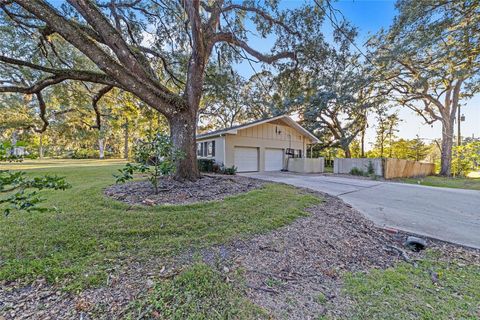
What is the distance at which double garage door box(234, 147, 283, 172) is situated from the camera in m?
12.9

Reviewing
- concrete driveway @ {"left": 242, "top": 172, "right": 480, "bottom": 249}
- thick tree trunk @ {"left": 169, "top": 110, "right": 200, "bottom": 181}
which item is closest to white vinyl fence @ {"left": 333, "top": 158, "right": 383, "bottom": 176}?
concrete driveway @ {"left": 242, "top": 172, "right": 480, "bottom": 249}

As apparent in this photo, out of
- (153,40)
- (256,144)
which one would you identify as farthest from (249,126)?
(153,40)

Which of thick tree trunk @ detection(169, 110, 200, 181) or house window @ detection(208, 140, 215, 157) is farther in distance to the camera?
house window @ detection(208, 140, 215, 157)

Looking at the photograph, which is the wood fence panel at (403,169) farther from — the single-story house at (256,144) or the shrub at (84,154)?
the shrub at (84,154)

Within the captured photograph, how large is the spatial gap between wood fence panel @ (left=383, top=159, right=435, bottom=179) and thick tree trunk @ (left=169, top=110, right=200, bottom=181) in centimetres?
1167

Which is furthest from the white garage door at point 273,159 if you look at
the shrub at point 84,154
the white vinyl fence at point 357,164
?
the shrub at point 84,154

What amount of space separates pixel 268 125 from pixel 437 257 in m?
11.8

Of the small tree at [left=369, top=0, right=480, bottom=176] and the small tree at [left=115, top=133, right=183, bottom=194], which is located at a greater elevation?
the small tree at [left=369, top=0, right=480, bottom=176]

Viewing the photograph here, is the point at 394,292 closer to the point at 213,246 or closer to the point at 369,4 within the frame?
the point at 213,246

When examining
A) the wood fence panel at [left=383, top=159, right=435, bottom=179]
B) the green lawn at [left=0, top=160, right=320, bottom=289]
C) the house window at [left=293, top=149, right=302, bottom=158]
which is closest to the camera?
the green lawn at [left=0, top=160, right=320, bottom=289]

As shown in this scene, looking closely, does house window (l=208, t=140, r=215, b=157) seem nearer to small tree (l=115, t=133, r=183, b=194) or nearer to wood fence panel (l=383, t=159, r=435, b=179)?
small tree (l=115, t=133, r=183, b=194)

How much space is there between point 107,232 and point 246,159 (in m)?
10.5

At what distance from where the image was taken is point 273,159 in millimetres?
14773

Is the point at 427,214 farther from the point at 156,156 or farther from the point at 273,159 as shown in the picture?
the point at 273,159
